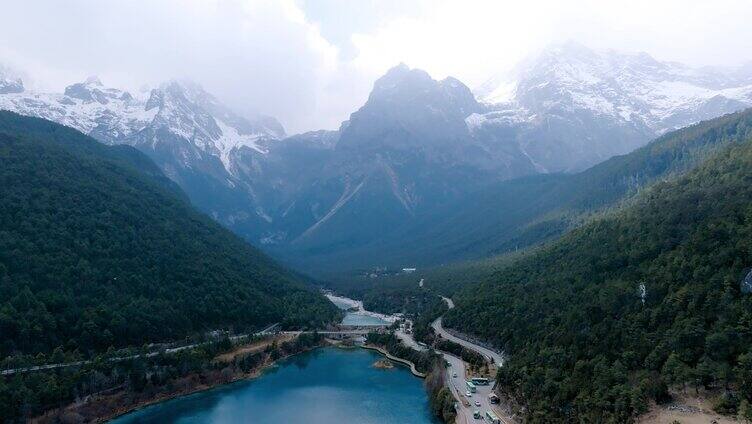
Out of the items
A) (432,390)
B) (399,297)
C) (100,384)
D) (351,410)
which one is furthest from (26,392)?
(399,297)

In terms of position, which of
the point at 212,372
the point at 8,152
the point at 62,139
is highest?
the point at 62,139

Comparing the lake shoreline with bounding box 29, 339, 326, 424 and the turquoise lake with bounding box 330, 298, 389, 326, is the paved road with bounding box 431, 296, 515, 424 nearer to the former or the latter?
the lake shoreline with bounding box 29, 339, 326, 424

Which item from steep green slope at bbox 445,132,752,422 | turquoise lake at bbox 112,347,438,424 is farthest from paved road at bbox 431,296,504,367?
turquoise lake at bbox 112,347,438,424

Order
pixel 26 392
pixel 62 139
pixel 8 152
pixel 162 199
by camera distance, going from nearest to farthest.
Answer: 1. pixel 26 392
2. pixel 8 152
3. pixel 162 199
4. pixel 62 139

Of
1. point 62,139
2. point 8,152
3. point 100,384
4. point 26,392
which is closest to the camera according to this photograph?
point 26,392

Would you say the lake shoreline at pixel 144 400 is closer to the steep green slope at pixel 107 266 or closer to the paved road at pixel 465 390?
the steep green slope at pixel 107 266

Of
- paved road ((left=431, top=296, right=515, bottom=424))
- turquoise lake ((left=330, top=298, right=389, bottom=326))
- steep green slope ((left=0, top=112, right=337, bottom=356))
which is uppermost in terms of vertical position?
steep green slope ((left=0, top=112, right=337, bottom=356))

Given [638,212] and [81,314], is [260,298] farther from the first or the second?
[638,212]
